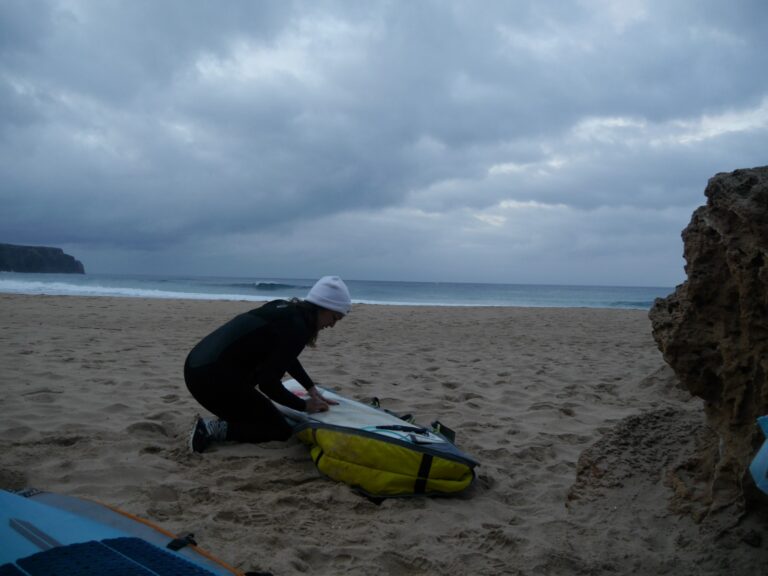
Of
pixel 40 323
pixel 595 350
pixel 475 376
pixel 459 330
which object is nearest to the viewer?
pixel 475 376

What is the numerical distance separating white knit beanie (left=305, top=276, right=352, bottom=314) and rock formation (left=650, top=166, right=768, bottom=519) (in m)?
1.97

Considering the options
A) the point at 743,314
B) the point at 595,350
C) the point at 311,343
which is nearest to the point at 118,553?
the point at 311,343

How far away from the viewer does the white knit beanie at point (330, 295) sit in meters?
3.71

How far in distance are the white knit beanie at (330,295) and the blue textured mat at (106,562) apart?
2001 millimetres

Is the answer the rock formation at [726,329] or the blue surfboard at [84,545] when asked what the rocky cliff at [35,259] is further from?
the rock formation at [726,329]

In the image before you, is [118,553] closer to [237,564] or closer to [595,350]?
[237,564]

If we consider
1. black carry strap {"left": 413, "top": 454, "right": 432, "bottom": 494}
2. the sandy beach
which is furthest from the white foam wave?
black carry strap {"left": 413, "top": 454, "right": 432, "bottom": 494}

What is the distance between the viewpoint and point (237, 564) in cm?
224

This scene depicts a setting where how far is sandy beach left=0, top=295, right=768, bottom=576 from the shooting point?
2.38m

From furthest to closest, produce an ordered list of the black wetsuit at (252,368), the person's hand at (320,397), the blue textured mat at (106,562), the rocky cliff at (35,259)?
the rocky cliff at (35,259) < the person's hand at (320,397) < the black wetsuit at (252,368) < the blue textured mat at (106,562)

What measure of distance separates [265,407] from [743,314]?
2.80 metres

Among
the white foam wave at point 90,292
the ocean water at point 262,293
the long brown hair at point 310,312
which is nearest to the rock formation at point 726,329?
the long brown hair at point 310,312

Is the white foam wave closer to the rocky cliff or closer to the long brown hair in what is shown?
the long brown hair

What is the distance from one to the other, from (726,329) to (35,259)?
86807mm
